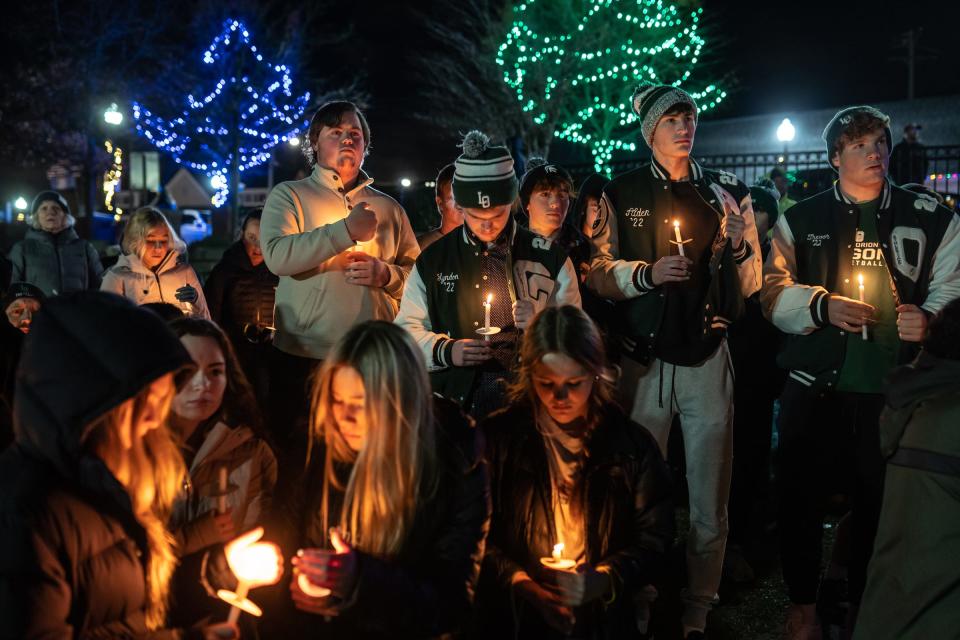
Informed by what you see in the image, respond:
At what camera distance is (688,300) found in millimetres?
4488

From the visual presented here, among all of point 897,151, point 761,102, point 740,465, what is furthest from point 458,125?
point 740,465

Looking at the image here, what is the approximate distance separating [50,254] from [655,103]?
20.8ft

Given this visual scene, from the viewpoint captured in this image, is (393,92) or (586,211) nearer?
(586,211)

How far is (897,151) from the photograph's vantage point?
13.8 meters

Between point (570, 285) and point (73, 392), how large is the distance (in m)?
2.54

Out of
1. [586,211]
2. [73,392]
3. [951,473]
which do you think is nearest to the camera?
[73,392]

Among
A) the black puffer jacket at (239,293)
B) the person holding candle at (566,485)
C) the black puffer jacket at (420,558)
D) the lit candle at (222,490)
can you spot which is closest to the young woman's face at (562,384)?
the person holding candle at (566,485)

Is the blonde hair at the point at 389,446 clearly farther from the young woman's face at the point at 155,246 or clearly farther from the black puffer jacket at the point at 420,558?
the young woman's face at the point at 155,246

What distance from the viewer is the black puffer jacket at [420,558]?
2.80m

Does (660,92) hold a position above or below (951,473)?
above

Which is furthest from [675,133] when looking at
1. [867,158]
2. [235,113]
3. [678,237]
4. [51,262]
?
[235,113]

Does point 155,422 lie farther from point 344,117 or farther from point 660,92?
point 660,92

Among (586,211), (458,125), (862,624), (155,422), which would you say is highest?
(458,125)

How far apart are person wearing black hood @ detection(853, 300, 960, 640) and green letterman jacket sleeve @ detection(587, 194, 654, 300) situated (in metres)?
1.30
